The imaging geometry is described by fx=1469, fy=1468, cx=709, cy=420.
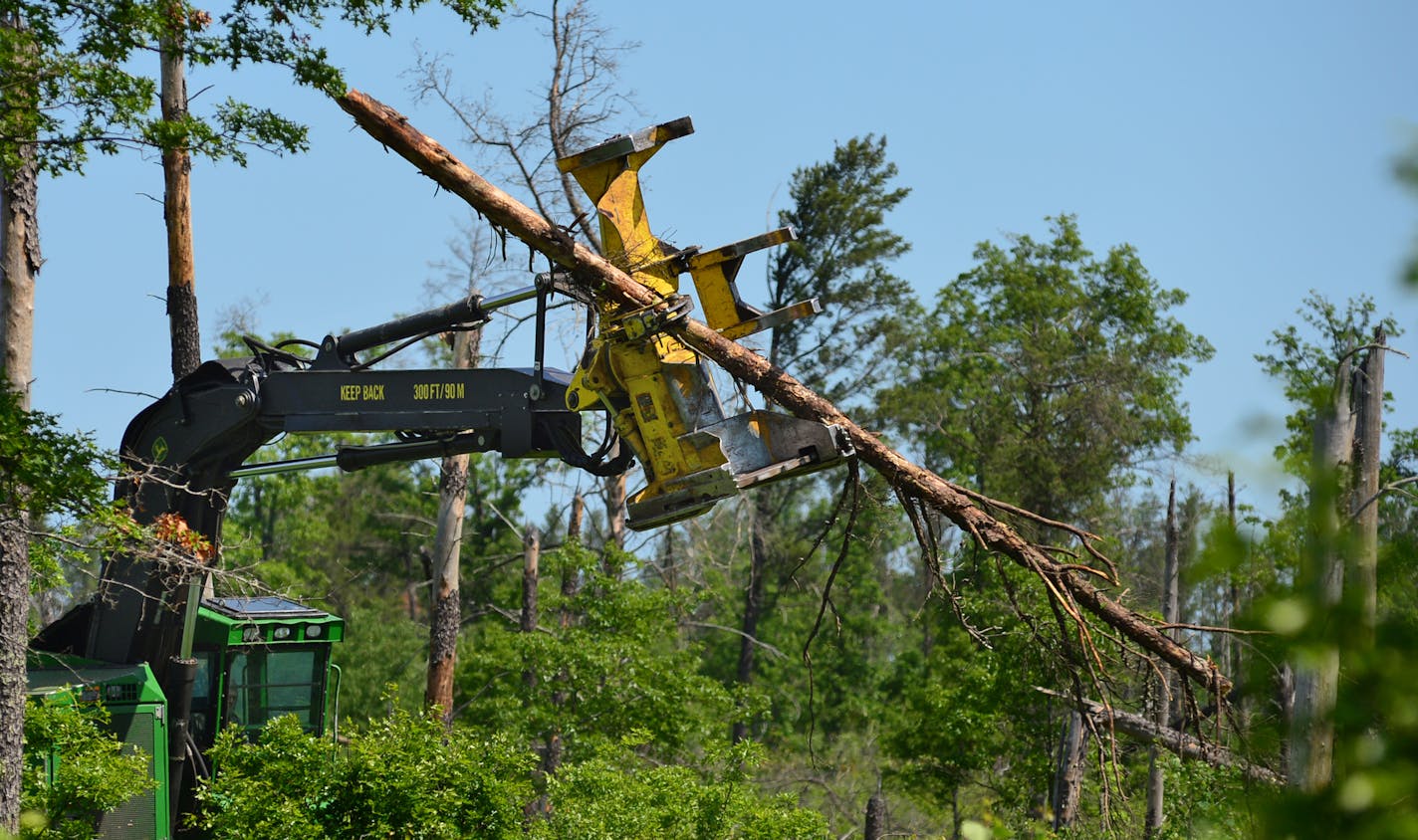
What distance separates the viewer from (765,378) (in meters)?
8.64

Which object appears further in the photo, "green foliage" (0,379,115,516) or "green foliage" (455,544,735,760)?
"green foliage" (455,544,735,760)

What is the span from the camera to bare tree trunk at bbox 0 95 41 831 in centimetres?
1000

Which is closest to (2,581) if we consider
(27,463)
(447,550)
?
(27,463)

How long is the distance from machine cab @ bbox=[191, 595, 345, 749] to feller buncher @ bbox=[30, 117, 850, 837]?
0.02 m

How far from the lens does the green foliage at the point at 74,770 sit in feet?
33.0

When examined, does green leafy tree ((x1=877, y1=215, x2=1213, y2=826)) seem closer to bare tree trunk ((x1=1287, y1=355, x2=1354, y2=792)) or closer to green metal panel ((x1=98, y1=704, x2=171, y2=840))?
green metal panel ((x1=98, y1=704, x2=171, y2=840))

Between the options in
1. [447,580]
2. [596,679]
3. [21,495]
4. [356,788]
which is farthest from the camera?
[596,679]

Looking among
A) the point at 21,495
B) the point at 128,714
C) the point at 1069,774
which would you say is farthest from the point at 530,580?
the point at 21,495

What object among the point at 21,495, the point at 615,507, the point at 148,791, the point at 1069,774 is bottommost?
the point at 1069,774

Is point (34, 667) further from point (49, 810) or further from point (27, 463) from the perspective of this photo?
point (27, 463)

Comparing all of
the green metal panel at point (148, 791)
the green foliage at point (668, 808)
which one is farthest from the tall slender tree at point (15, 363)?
the green foliage at point (668, 808)

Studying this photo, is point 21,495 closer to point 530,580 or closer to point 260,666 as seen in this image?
point 260,666

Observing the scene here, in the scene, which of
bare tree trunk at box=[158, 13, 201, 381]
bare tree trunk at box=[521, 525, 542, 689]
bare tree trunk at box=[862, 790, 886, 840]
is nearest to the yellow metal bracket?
bare tree trunk at box=[158, 13, 201, 381]

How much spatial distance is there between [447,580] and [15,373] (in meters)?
9.48
